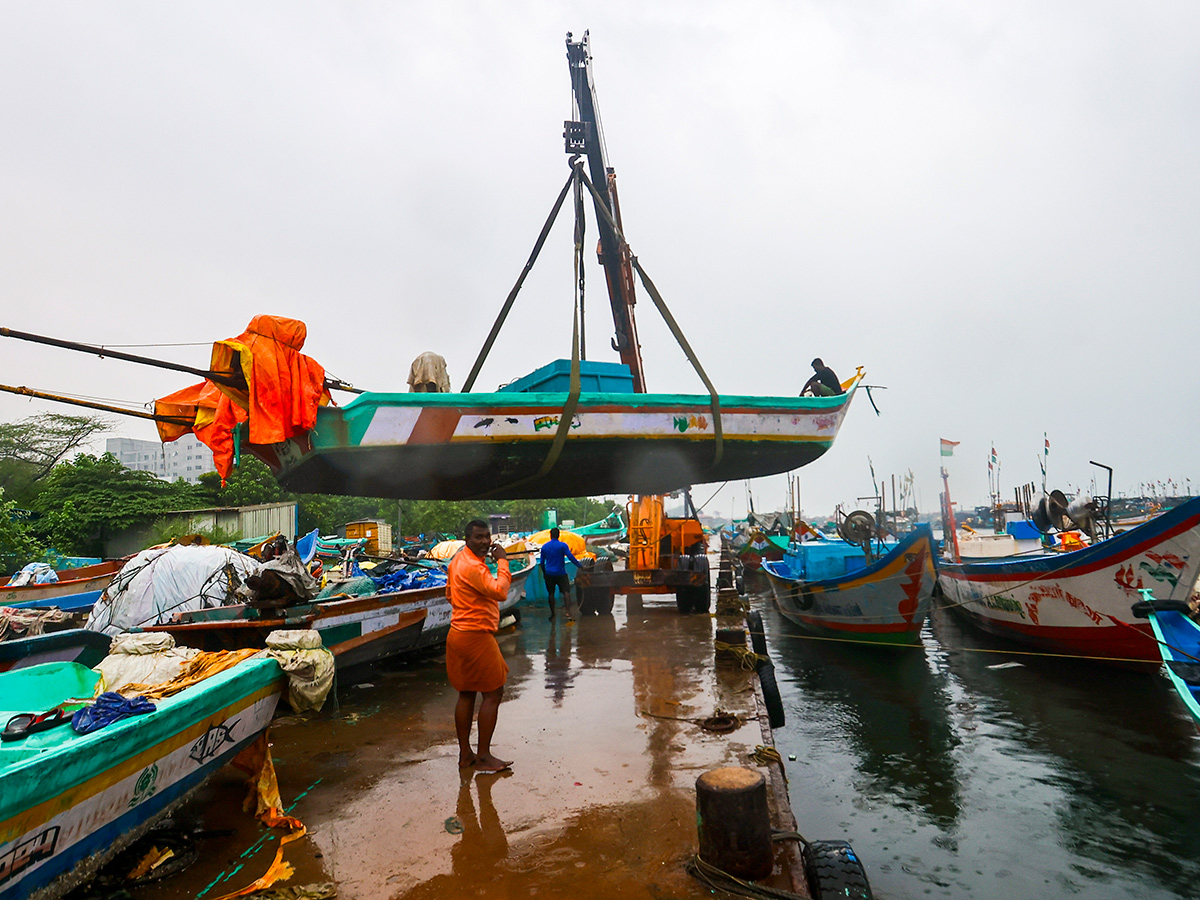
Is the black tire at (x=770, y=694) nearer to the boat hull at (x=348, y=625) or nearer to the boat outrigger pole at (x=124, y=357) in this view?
the boat hull at (x=348, y=625)

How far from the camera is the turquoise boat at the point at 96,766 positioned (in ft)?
6.88

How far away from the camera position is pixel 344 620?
6.23 metres

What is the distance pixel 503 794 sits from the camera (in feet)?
12.0

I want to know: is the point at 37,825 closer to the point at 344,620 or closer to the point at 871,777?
the point at 344,620

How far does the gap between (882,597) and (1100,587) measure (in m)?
3.14

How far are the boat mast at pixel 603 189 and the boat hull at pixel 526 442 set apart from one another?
3.62ft

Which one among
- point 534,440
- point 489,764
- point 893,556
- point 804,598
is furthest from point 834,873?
point 804,598

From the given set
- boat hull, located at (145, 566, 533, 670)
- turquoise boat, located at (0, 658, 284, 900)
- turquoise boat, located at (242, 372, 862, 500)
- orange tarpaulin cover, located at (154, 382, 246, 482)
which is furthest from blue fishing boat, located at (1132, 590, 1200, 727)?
orange tarpaulin cover, located at (154, 382, 246, 482)

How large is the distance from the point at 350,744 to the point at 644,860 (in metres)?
2.81

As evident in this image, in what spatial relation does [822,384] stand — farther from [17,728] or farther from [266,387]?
[17,728]

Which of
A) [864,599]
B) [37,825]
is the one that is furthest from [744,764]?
[864,599]

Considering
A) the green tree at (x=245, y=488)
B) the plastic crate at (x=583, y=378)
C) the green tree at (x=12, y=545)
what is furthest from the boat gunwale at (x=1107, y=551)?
the green tree at (x=245, y=488)

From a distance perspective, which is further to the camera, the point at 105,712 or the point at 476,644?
the point at 476,644

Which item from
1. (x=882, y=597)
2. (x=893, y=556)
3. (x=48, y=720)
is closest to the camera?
(x=48, y=720)
